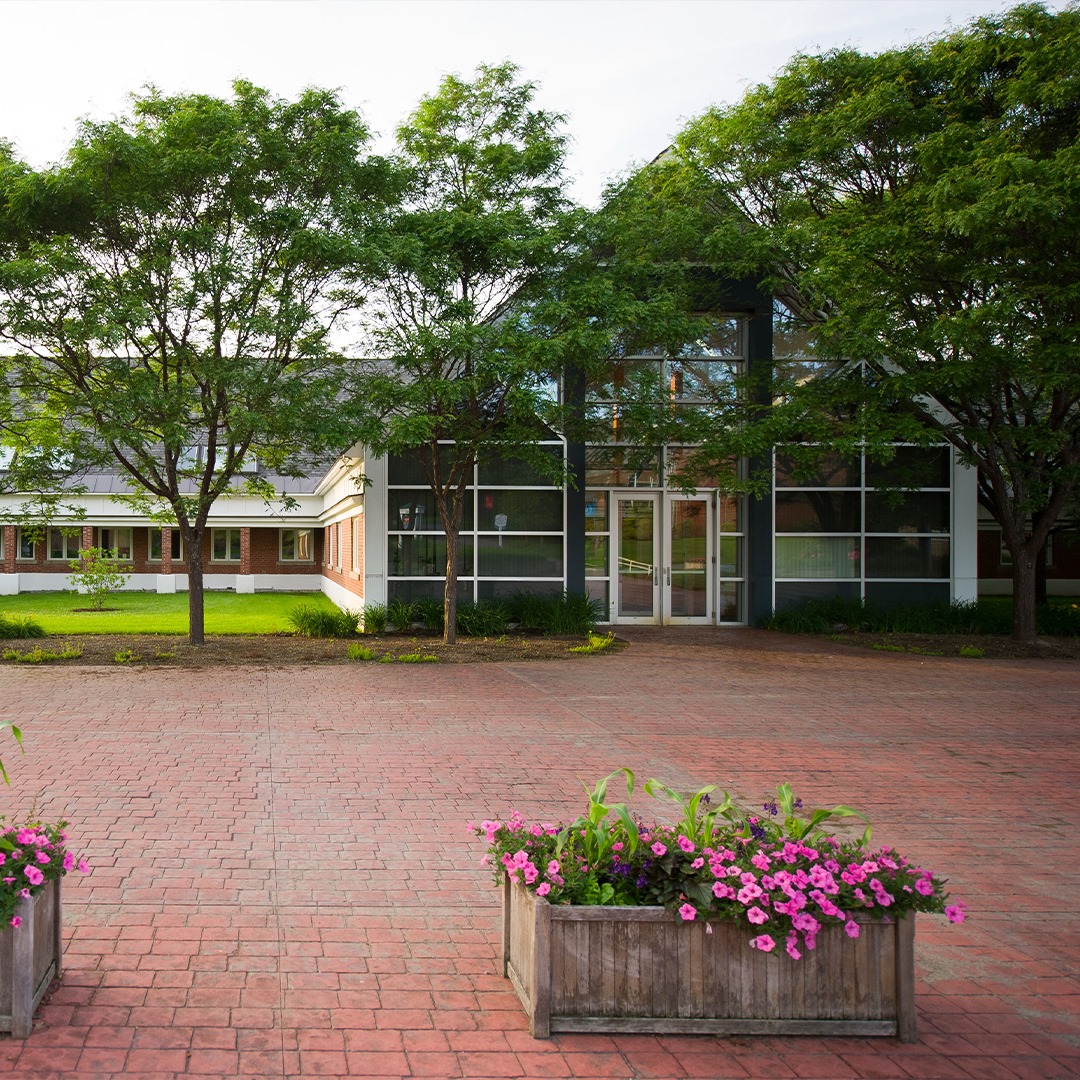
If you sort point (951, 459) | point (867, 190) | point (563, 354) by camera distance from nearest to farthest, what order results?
point (563, 354) < point (867, 190) < point (951, 459)

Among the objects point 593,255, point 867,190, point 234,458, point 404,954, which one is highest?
point 867,190

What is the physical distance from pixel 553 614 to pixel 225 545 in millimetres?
20677

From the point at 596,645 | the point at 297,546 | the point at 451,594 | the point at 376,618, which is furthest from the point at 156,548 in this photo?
the point at 596,645

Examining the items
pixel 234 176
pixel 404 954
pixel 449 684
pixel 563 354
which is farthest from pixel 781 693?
pixel 234 176

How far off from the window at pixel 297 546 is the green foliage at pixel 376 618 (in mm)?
18307

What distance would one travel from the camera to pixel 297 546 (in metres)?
36.2

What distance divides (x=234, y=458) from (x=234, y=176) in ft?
13.7

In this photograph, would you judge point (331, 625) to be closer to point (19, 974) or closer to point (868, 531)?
point (868, 531)

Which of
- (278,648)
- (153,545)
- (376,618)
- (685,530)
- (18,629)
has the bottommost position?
(278,648)

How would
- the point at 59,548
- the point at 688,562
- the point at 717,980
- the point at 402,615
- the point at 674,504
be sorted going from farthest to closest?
the point at 59,548, the point at 688,562, the point at 674,504, the point at 402,615, the point at 717,980

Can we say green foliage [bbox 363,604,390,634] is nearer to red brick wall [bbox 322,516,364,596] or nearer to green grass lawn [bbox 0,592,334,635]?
red brick wall [bbox 322,516,364,596]

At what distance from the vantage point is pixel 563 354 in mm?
14023

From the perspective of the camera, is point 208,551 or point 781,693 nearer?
point 781,693

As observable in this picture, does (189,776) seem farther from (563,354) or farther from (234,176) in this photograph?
(234,176)
